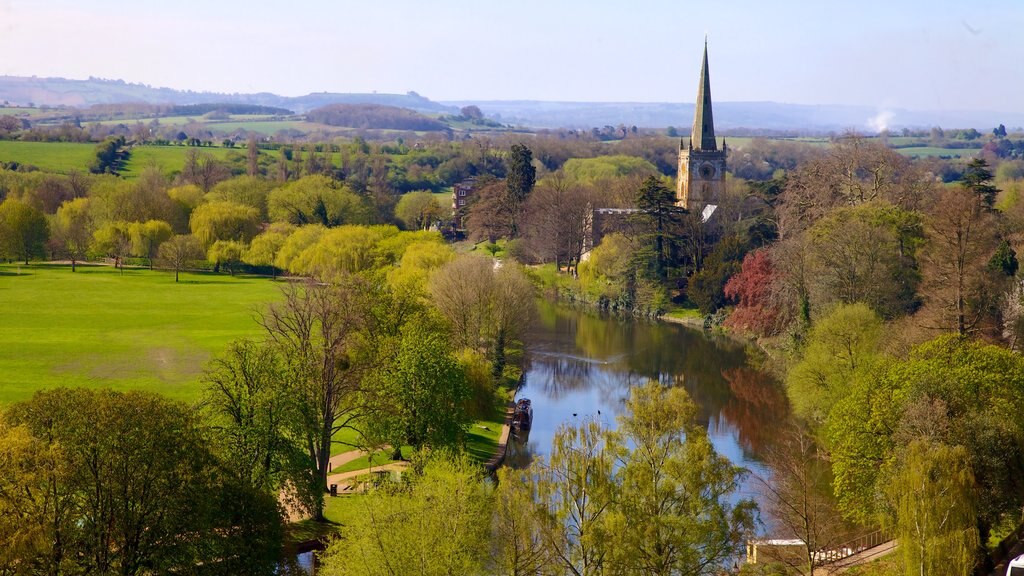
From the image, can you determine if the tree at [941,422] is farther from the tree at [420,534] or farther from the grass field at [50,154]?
the grass field at [50,154]

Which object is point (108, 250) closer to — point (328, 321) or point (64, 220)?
point (64, 220)

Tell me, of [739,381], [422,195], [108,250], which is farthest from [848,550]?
[422,195]

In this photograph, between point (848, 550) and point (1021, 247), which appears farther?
point (1021, 247)

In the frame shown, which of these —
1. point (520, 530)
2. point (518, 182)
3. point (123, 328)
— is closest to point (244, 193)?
point (518, 182)

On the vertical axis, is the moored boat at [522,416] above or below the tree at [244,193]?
below

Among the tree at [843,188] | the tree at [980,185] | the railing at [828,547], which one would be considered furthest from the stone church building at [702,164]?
the railing at [828,547]

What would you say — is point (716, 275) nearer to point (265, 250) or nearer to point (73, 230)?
point (265, 250)

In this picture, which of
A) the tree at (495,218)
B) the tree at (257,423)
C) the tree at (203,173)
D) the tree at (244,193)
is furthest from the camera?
the tree at (203,173)

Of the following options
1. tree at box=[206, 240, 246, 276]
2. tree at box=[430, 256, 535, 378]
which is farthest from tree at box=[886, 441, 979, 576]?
tree at box=[206, 240, 246, 276]
